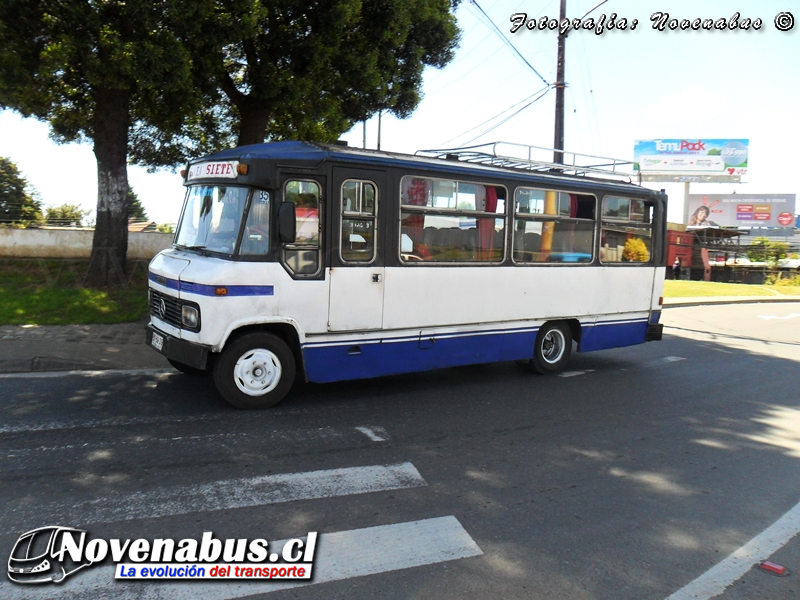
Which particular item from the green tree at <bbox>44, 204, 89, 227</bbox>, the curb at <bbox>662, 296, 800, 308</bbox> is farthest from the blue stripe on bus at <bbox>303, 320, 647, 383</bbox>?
the green tree at <bbox>44, 204, 89, 227</bbox>

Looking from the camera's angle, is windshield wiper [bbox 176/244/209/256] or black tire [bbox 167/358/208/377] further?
black tire [bbox 167/358/208/377]

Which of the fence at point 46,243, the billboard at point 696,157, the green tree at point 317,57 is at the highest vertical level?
the billboard at point 696,157

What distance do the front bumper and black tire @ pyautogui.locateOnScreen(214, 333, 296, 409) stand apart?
18 centimetres

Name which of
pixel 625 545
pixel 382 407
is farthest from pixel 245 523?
pixel 382 407

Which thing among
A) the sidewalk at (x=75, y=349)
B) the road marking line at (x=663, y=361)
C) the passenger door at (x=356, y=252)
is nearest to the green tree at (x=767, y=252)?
the road marking line at (x=663, y=361)

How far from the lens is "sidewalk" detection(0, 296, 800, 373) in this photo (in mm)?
8641

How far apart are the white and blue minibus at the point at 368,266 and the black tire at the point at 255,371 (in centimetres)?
1

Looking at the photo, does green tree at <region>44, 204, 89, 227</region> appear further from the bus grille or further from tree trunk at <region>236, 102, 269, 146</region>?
the bus grille

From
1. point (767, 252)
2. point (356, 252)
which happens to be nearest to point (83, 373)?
point (356, 252)

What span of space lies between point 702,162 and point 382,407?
232 feet

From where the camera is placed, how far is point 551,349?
9.80 meters

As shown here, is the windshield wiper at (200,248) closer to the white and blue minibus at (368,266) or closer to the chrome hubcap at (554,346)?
the white and blue minibus at (368,266)

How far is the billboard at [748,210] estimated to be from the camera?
7344 cm

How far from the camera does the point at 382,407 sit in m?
7.36
